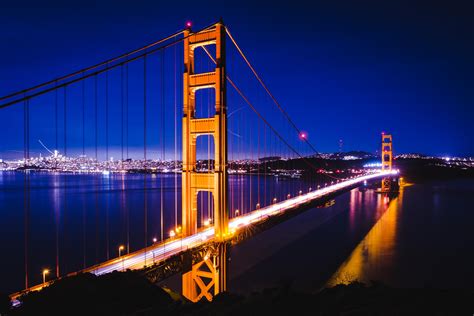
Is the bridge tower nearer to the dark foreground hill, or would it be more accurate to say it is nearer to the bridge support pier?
the bridge support pier

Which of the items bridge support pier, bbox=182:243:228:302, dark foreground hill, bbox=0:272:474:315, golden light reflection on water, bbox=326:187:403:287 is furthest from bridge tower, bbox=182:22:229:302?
golden light reflection on water, bbox=326:187:403:287

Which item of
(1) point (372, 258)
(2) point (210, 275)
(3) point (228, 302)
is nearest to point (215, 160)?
(2) point (210, 275)

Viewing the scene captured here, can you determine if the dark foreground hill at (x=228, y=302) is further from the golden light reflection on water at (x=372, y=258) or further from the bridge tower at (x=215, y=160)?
the golden light reflection on water at (x=372, y=258)

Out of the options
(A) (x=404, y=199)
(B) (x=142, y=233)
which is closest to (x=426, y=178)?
(A) (x=404, y=199)

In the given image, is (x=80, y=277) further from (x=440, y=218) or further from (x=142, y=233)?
(x=440, y=218)

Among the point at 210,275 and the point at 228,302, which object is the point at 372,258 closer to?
the point at 210,275

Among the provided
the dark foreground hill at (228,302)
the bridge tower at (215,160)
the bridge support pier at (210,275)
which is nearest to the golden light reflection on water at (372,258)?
the bridge support pier at (210,275)
